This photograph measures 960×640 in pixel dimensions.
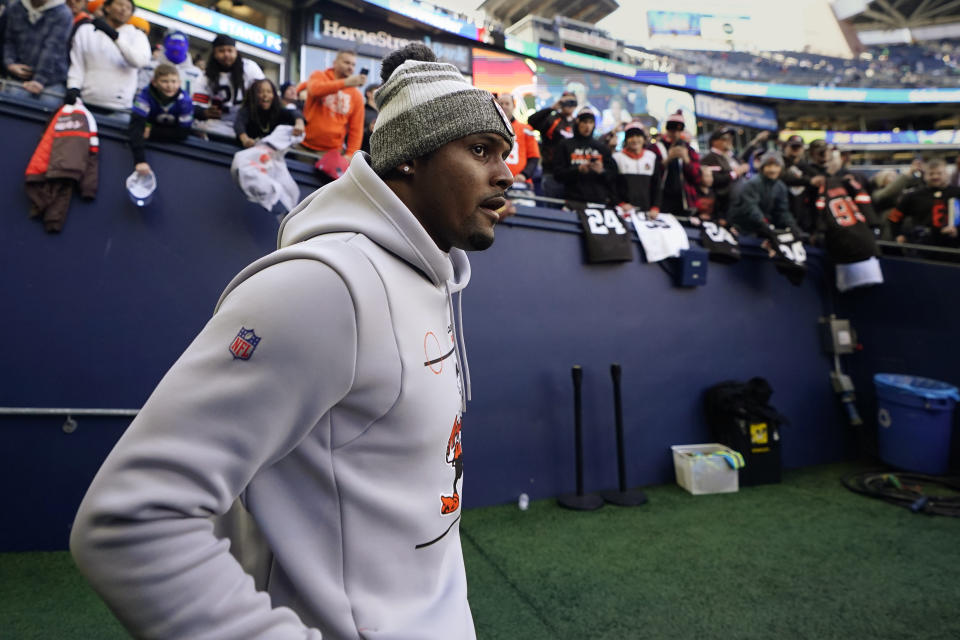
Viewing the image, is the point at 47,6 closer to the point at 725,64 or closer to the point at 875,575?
the point at 875,575

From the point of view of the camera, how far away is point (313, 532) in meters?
0.80

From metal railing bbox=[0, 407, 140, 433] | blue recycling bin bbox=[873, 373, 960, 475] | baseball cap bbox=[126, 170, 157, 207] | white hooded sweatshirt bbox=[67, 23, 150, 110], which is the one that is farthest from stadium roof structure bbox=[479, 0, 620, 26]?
metal railing bbox=[0, 407, 140, 433]

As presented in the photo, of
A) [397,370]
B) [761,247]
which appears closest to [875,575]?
[761,247]

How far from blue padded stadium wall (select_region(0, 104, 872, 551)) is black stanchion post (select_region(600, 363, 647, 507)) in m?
0.18

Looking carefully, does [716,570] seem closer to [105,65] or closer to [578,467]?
[578,467]

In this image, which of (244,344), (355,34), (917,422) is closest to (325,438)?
(244,344)

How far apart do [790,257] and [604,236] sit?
2.16 meters

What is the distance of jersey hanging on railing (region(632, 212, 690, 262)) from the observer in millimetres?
5157

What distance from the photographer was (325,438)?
0.77 meters

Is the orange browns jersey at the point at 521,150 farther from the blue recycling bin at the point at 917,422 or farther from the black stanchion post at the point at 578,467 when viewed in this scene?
the blue recycling bin at the point at 917,422

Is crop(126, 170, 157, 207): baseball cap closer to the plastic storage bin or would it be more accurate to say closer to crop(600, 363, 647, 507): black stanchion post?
crop(600, 363, 647, 507): black stanchion post

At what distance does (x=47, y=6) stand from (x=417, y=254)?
4.40 meters

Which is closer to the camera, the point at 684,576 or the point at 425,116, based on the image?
the point at 425,116

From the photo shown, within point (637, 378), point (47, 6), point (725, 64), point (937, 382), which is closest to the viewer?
point (47, 6)
